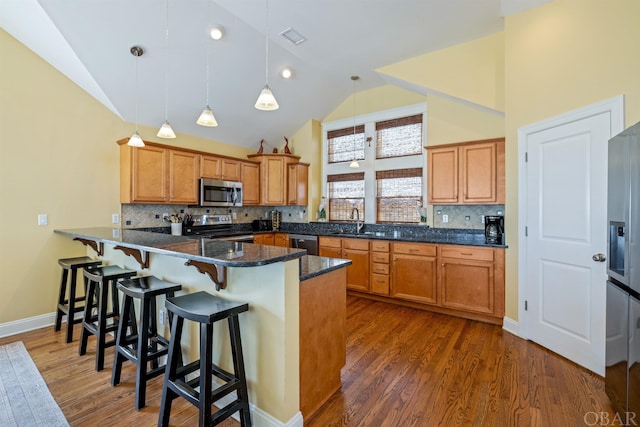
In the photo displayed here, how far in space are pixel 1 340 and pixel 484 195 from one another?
5.55m

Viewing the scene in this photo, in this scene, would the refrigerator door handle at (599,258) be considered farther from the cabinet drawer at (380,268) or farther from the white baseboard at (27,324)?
the white baseboard at (27,324)

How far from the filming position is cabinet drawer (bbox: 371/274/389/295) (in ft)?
13.3

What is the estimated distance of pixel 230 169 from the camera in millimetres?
5020

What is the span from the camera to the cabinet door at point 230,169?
4.91 m

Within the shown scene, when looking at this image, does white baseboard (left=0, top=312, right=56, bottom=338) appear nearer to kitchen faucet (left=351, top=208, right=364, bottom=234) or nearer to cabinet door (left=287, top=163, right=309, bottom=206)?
cabinet door (left=287, top=163, right=309, bottom=206)

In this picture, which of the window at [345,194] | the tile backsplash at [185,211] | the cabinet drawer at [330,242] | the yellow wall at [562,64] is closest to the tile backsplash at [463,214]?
the yellow wall at [562,64]

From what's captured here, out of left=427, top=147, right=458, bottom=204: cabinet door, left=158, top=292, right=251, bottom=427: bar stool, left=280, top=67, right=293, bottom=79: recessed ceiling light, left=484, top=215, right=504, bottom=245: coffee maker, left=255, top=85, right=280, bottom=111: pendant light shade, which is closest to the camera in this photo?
left=158, top=292, right=251, bottom=427: bar stool

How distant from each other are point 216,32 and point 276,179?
8.62 ft

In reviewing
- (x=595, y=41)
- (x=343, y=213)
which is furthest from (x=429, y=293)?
(x=595, y=41)

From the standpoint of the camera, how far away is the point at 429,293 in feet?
12.2

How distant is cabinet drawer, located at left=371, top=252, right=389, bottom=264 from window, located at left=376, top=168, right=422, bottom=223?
2.97ft

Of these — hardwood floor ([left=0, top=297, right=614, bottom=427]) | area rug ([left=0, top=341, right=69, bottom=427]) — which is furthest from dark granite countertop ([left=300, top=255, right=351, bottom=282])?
area rug ([left=0, top=341, right=69, bottom=427])

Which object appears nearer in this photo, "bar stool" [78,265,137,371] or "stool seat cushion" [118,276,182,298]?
"stool seat cushion" [118,276,182,298]

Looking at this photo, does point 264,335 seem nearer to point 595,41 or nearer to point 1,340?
point 1,340
